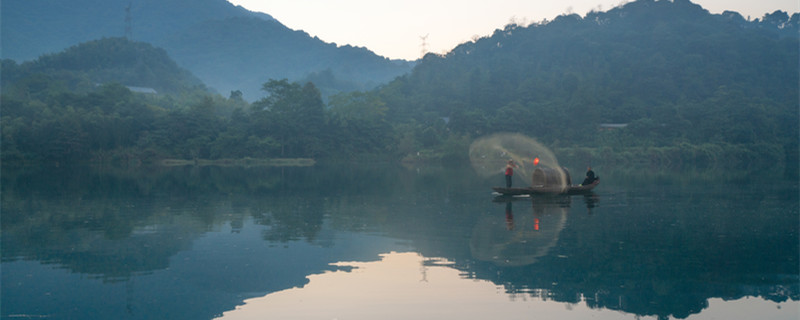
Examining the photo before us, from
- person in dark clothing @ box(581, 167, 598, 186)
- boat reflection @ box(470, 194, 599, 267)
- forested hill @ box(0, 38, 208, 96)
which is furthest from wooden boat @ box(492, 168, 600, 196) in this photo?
forested hill @ box(0, 38, 208, 96)

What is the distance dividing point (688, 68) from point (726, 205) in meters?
127

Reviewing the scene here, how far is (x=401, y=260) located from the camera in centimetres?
1576

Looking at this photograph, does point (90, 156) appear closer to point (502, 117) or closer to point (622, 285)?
point (502, 117)

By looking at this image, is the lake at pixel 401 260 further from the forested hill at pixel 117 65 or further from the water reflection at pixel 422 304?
the forested hill at pixel 117 65

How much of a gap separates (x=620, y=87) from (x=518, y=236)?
126 meters

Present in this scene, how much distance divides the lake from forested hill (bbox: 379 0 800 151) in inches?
3108

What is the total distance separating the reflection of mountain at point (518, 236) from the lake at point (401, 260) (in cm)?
8

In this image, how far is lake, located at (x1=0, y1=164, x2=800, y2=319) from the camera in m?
11.6

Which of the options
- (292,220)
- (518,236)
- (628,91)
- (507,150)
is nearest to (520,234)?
(518,236)

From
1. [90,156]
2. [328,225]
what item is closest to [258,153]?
[90,156]

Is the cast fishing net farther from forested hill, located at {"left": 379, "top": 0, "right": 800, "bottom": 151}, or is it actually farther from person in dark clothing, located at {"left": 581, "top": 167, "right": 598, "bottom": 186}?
person in dark clothing, located at {"left": 581, "top": 167, "right": 598, "bottom": 186}

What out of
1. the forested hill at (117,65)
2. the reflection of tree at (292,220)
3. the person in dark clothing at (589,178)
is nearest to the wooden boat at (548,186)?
the person in dark clothing at (589,178)

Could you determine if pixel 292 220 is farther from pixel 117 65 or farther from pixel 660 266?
pixel 117 65

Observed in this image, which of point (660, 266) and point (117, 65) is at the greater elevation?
point (117, 65)
